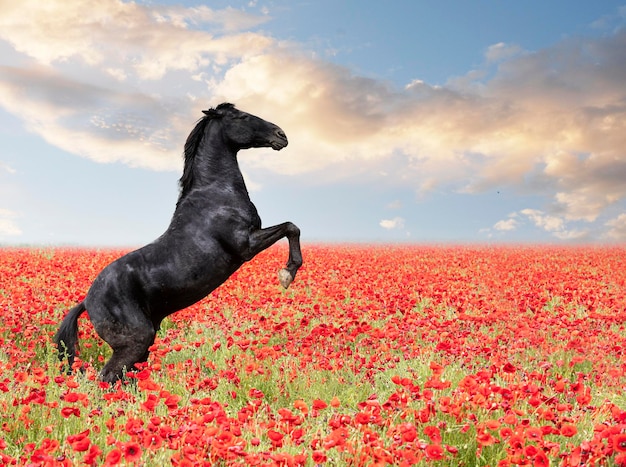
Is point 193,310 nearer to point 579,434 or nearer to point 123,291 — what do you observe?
point 123,291

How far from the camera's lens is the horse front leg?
5.98m

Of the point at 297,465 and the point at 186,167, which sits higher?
the point at 186,167

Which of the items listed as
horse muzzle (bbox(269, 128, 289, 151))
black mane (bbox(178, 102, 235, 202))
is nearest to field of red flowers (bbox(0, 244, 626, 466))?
black mane (bbox(178, 102, 235, 202))

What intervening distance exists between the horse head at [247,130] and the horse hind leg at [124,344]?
230 centimetres

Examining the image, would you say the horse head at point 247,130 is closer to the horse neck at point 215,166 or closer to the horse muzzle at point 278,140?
the horse muzzle at point 278,140

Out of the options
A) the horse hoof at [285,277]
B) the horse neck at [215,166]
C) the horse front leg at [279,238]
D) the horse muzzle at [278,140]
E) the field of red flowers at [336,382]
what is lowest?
the field of red flowers at [336,382]

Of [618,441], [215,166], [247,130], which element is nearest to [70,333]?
[215,166]

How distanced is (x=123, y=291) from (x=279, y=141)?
2.43 m

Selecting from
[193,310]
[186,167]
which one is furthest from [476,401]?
[193,310]

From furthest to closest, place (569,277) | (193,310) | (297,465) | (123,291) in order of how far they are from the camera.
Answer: (569,277) → (193,310) → (123,291) → (297,465)

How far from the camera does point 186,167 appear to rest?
6430 millimetres

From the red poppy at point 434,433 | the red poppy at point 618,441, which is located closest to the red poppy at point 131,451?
the red poppy at point 434,433

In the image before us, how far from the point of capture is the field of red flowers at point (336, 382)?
9.95 ft

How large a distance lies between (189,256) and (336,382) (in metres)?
2.04
